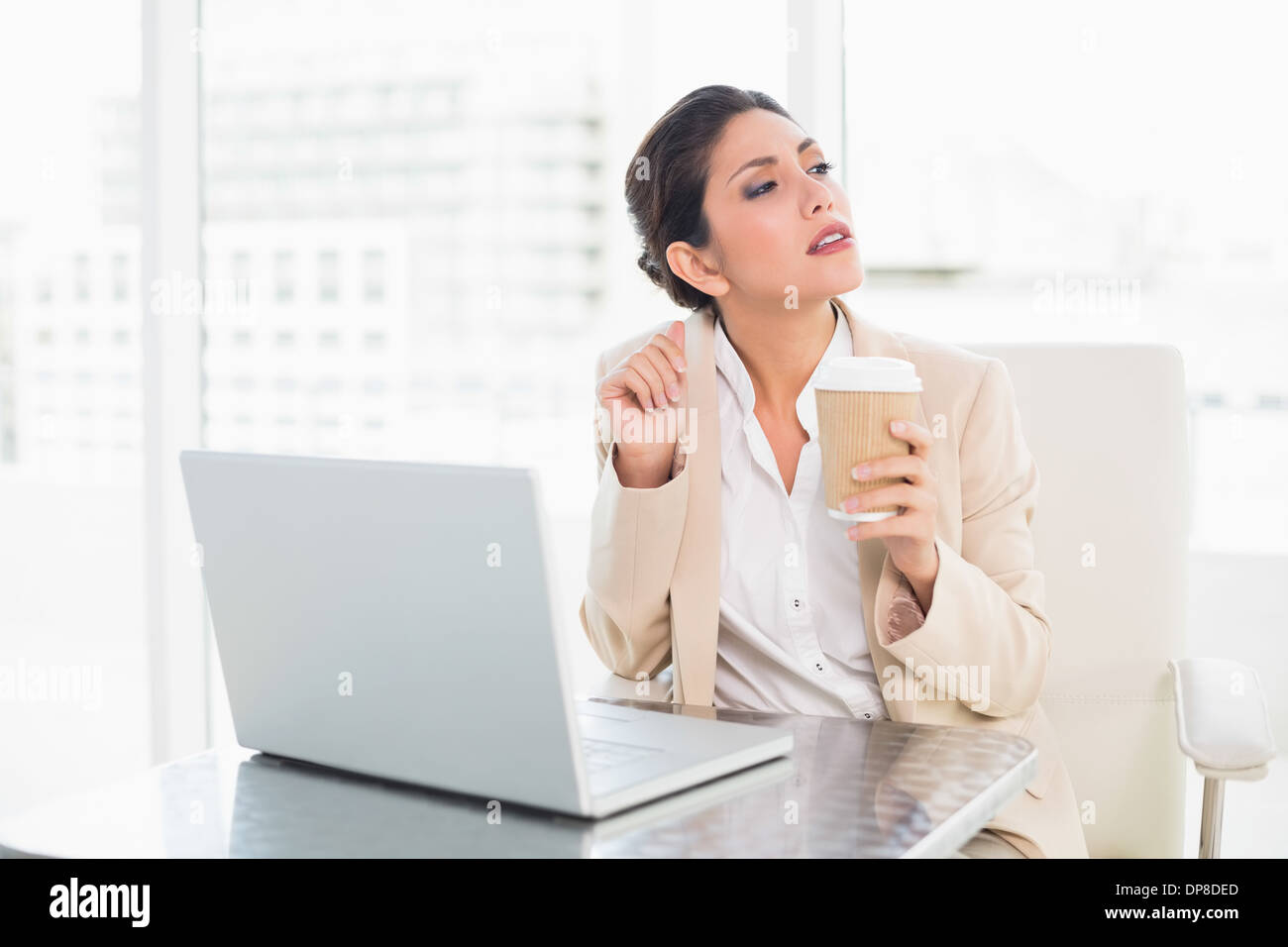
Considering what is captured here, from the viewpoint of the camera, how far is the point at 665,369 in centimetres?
157

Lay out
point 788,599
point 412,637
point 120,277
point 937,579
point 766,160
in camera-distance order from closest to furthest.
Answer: point 412,637 < point 937,579 < point 788,599 < point 766,160 < point 120,277

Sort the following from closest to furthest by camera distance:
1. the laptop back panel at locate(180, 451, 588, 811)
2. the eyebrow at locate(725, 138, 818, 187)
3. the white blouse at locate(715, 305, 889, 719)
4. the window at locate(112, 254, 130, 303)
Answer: the laptop back panel at locate(180, 451, 588, 811) < the white blouse at locate(715, 305, 889, 719) < the eyebrow at locate(725, 138, 818, 187) < the window at locate(112, 254, 130, 303)

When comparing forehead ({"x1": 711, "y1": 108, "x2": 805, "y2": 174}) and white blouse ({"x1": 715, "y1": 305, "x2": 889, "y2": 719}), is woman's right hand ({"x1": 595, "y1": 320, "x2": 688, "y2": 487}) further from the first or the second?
forehead ({"x1": 711, "y1": 108, "x2": 805, "y2": 174})

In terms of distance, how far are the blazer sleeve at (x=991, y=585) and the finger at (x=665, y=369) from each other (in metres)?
0.35

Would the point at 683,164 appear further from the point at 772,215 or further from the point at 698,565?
the point at 698,565

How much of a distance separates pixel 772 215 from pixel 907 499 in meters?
0.59

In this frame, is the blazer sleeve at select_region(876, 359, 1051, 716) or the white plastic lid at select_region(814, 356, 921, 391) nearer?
the white plastic lid at select_region(814, 356, 921, 391)

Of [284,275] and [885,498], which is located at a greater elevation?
[284,275]

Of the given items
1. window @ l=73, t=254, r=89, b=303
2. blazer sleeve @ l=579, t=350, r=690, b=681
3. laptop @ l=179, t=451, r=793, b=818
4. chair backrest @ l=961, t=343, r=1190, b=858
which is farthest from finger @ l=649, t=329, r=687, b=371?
window @ l=73, t=254, r=89, b=303

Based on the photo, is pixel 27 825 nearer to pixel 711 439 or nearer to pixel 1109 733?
pixel 711 439

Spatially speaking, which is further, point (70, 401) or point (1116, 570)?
point (70, 401)

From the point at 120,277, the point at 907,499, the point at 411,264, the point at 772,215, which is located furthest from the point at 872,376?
the point at 120,277

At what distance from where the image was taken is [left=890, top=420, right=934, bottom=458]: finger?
1.16 m

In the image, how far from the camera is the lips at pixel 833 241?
1.59 m
